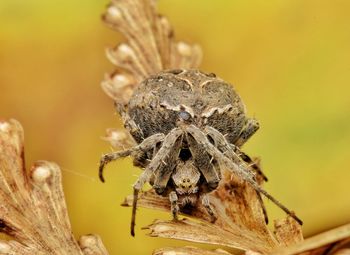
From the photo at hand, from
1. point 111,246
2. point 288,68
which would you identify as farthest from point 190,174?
point 288,68

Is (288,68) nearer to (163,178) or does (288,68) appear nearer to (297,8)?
(297,8)

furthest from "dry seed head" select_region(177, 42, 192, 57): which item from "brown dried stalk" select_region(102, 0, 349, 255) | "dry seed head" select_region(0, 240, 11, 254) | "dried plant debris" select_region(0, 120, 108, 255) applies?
"dry seed head" select_region(0, 240, 11, 254)

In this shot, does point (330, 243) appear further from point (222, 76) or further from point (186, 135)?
point (222, 76)

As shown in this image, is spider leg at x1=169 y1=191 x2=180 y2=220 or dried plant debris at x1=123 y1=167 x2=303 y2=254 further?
spider leg at x1=169 y1=191 x2=180 y2=220

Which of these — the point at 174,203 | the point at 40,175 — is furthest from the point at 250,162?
the point at 40,175

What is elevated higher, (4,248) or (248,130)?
(248,130)

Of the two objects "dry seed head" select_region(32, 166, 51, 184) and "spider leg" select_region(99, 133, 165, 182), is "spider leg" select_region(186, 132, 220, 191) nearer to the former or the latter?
"spider leg" select_region(99, 133, 165, 182)
